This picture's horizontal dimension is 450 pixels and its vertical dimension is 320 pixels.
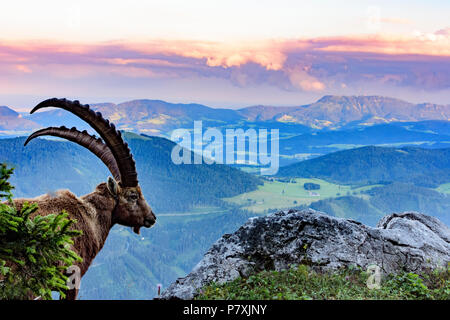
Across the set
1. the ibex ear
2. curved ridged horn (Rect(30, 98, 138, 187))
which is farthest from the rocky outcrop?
curved ridged horn (Rect(30, 98, 138, 187))

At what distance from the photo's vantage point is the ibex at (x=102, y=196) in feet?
36.4

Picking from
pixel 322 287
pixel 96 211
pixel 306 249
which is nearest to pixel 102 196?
pixel 96 211

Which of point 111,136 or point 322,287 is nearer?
point 322,287

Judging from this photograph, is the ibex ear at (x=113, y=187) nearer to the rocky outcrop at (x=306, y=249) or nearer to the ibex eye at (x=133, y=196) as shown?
the ibex eye at (x=133, y=196)

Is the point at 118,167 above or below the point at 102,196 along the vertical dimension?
above

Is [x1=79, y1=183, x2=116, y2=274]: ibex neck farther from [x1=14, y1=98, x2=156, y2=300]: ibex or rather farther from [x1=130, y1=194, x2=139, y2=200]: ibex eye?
[x1=130, y1=194, x2=139, y2=200]: ibex eye

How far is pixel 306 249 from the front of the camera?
11.5 metres

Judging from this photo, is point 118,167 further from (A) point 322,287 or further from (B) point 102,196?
(A) point 322,287

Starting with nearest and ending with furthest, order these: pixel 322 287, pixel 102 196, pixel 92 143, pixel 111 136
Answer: pixel 322 287 < pixel 111 136 < pixel 102 196 < pixel 92 143

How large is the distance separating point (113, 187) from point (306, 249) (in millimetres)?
4734

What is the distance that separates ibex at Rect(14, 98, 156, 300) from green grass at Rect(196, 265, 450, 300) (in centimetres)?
274

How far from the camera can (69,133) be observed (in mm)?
11656

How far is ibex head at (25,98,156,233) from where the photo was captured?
11445mm
